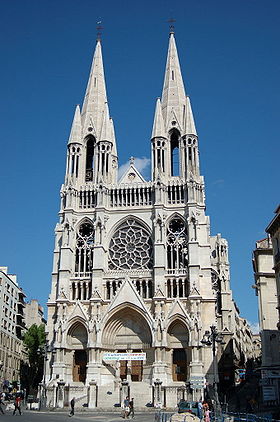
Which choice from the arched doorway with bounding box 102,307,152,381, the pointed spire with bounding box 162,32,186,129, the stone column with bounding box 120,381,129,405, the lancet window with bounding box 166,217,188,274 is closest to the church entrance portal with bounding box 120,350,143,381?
the arched doorway with bounding box 102,307,152,381

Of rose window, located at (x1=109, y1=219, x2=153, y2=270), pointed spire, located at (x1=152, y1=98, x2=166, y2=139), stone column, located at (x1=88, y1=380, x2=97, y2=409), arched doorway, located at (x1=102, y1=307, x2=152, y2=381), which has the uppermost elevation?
pointed spire, located at (x1=152, y1=98, x2=166, y2=139)

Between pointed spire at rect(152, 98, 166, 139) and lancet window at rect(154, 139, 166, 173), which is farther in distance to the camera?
pointed spire at rect(152, 98, 166, 139)

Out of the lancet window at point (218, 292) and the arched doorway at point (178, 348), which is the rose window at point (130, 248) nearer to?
the arched doorway at point (178, 348)

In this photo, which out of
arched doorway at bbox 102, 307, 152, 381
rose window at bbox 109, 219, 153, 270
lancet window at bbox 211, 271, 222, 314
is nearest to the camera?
arched doorway at bbox 102, 307, 152, 381

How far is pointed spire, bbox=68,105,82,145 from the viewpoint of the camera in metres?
54.5

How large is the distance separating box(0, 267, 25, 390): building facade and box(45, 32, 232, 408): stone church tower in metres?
14.5

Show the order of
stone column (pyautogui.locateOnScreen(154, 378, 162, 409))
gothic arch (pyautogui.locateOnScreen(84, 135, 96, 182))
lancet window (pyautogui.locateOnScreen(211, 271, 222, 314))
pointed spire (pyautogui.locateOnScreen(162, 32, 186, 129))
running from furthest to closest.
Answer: lancet window (pyautogui.locateOnScreen(211, 271, 222, 314)), gothic arch (pyautogui.locateOnScreen(84, 135, 96, 182)), pointed spire (pyautogui.locateOnScreen(162, 32, 186, 129)), stone column (pyautogui.locateOnScreen(154, 378, 162, 409))

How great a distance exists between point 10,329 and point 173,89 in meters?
35.5

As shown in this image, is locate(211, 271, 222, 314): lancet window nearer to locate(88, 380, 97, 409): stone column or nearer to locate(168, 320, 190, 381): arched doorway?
locate(168, 320, 190, 381): arched doorway

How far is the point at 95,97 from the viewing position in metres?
58.3

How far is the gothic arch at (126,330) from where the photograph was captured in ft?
153

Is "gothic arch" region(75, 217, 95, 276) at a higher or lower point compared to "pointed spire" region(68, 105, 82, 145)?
lower

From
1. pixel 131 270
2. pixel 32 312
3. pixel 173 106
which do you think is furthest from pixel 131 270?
pixel 32 312

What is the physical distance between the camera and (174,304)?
45.8m
